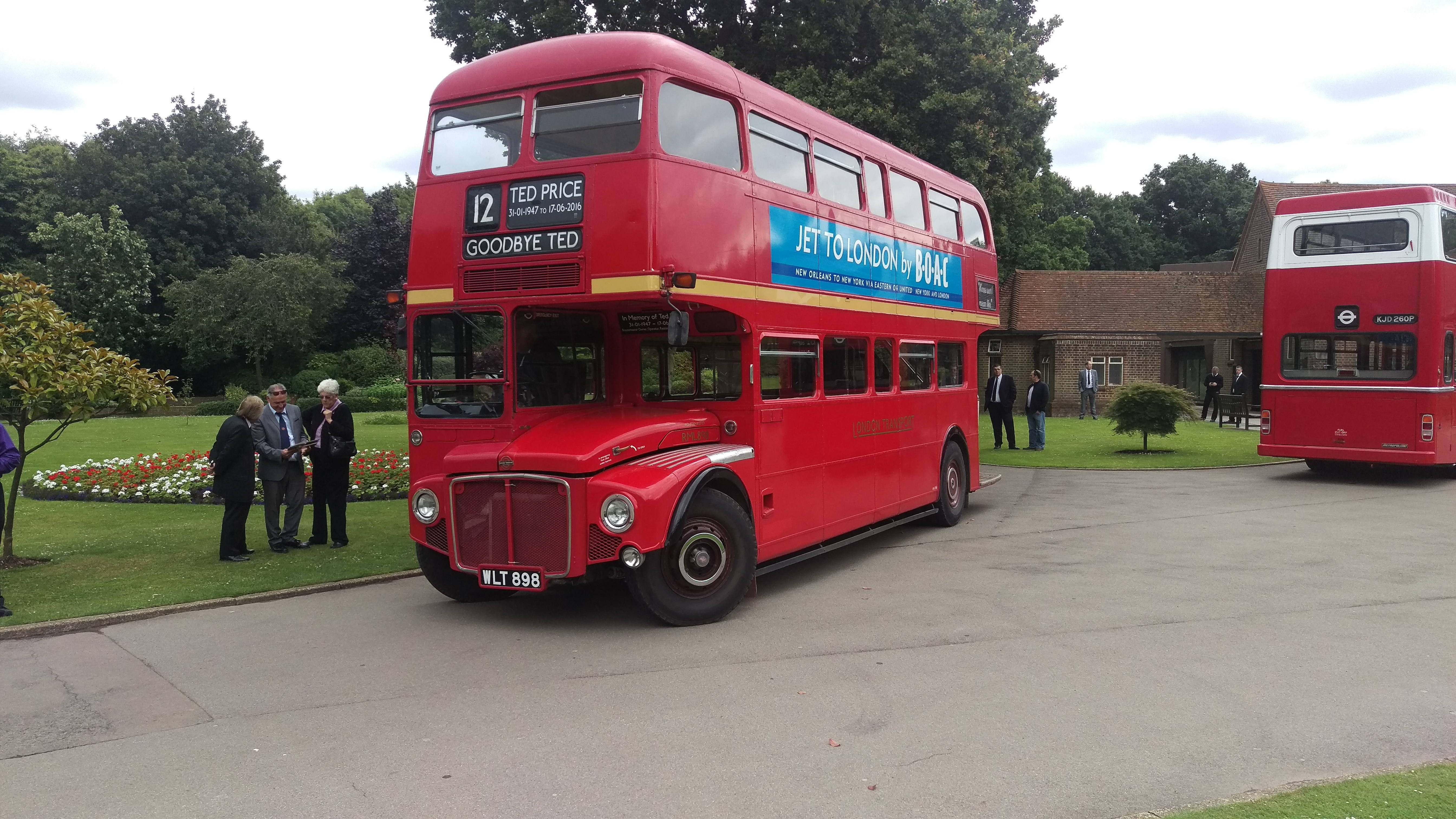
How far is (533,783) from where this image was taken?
4668mm

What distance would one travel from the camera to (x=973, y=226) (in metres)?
13.8

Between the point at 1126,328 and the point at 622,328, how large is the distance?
110 feet

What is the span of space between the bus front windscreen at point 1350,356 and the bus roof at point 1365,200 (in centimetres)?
193

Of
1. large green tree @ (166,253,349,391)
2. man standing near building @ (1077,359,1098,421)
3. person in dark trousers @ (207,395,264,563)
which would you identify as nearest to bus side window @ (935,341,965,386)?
person in dark trousers @ (207,395,264,563)

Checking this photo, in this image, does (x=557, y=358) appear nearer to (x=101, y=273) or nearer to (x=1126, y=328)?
(x=1126, y=328)

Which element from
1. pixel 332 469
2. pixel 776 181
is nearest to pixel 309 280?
pixel 332 469

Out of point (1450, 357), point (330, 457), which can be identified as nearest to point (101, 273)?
point (330, 457)

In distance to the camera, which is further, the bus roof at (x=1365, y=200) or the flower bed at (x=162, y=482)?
the bus roof at (x=1365, y=200)

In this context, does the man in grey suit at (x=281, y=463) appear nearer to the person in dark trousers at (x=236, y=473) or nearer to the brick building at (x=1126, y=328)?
the person in dark trousers at (x=236, y=473)

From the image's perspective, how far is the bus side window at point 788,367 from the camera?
870 centimetres

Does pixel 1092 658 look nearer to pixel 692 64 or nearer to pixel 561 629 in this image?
pixel 561 629

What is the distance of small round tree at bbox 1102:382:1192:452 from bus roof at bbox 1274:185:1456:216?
5.05 m

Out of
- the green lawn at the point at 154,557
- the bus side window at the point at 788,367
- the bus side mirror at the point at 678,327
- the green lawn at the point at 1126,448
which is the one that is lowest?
the green lawn at the point at 1126,448

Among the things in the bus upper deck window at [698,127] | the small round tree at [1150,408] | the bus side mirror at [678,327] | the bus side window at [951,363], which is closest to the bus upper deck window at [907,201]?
the bus side window at [951,363]
